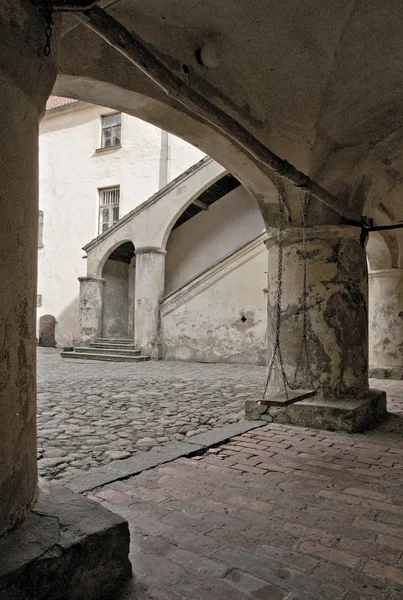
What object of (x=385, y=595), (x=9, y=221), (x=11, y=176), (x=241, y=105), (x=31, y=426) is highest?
(x=241, y=105)

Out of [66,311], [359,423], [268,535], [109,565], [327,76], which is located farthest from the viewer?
[66,311]

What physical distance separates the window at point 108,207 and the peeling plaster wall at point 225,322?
710 cm

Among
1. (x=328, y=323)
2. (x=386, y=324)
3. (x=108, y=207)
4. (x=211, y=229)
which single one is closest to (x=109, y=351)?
(x=211, y=229)

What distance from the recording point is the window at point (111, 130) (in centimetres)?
1944

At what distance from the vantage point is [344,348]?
5.24 m

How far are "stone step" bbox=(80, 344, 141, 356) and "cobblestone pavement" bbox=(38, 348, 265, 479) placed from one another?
323cm

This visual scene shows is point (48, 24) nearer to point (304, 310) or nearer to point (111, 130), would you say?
point (304, 310)

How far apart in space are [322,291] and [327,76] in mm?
2320

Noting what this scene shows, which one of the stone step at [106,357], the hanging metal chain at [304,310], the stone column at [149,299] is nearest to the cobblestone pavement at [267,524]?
the hanging metal chain at [304,310]

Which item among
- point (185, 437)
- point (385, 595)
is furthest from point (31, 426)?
point (185, 437)

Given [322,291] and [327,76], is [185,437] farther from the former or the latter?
[327,76]

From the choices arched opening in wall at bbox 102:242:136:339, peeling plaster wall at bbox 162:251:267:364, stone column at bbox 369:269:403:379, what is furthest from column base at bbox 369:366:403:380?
arched opening in wall at bbox 102:242:136:339

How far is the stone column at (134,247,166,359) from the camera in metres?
14.4

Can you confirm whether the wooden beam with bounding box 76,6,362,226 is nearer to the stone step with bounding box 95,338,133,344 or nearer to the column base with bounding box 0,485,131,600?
the column base with bounding box 0,485,131,600
